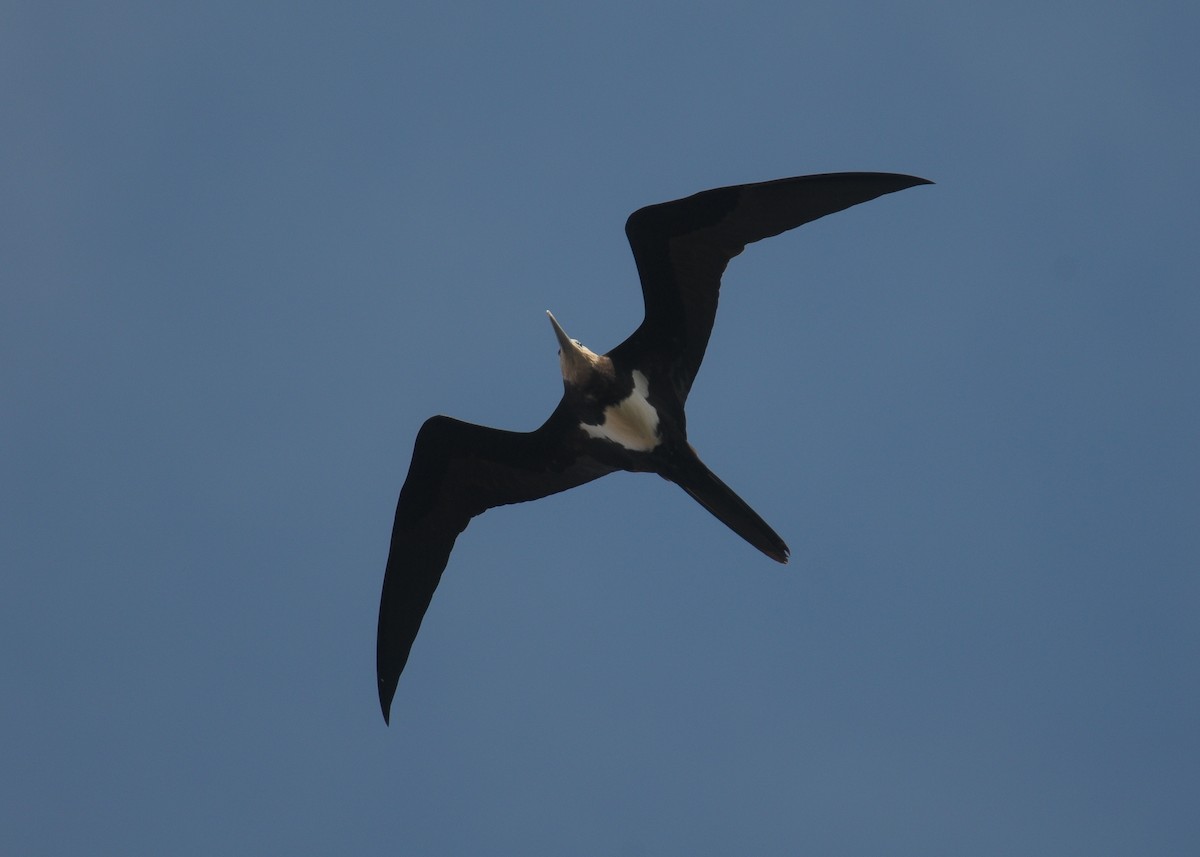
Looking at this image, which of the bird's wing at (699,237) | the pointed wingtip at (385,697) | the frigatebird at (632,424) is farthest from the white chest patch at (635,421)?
the pointed wingtip at (385,697)

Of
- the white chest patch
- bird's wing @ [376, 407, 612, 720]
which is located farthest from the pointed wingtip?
the white chest patch

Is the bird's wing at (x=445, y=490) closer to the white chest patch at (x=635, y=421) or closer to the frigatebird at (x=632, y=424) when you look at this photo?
the frigatebird at (x=632, y=424)

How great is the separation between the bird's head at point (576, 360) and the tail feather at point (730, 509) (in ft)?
3.58

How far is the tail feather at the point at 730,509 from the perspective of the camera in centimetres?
1110

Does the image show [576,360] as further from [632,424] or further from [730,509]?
[730,509]

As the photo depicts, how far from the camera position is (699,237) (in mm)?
11352

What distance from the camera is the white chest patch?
37.7 ft

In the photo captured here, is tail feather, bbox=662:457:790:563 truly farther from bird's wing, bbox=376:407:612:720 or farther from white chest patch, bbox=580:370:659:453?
bird's wing, bbox=376:407:612:720

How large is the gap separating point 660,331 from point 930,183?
8.30 ft

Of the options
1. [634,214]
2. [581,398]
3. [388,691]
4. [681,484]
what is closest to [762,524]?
[681,484]

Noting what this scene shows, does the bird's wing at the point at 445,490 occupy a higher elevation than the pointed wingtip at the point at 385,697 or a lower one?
higher

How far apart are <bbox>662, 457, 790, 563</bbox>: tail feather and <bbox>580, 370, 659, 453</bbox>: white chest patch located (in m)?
0.37

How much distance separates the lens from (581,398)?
11.7m

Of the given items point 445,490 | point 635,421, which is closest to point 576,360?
point 635,421
